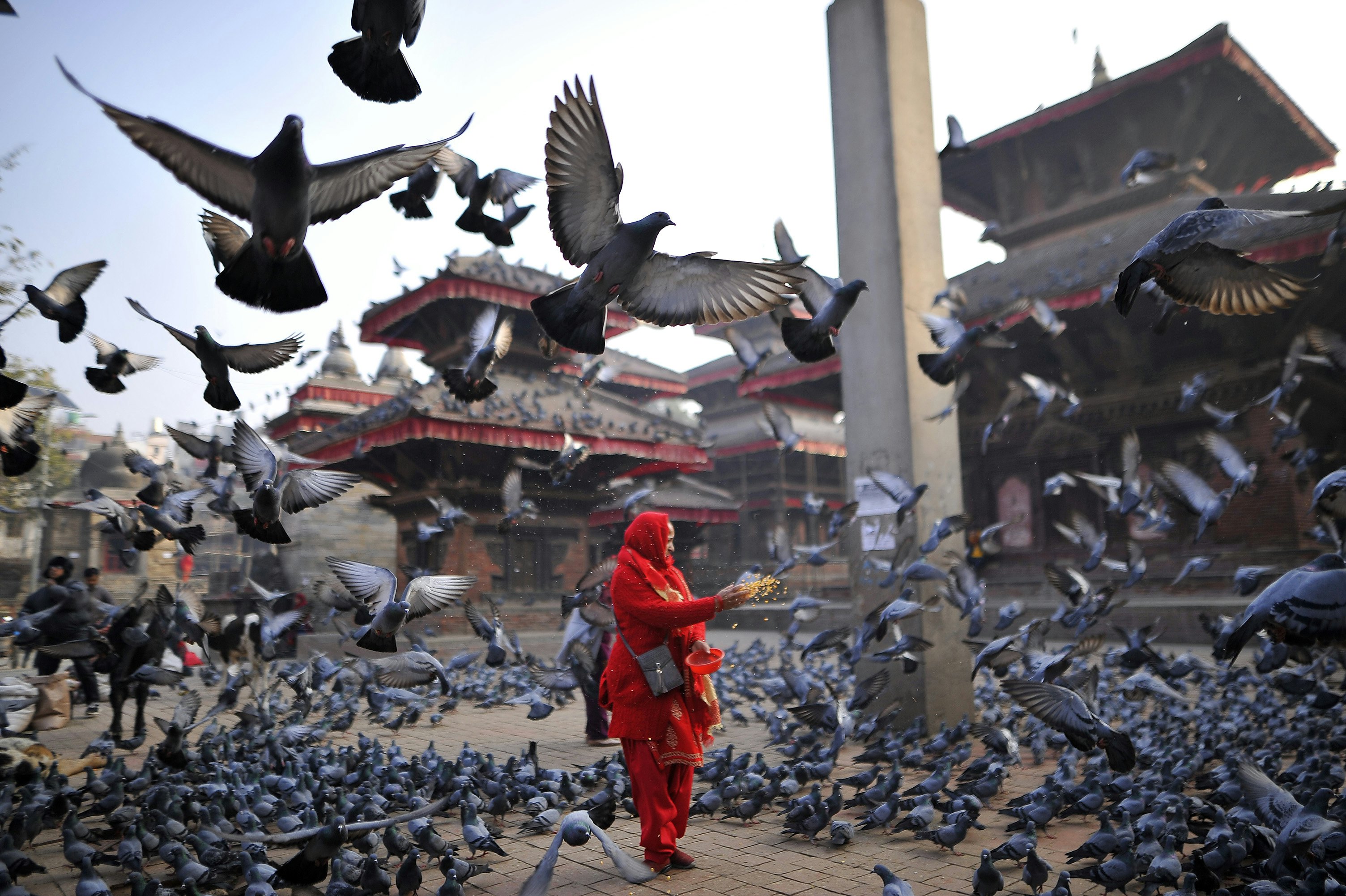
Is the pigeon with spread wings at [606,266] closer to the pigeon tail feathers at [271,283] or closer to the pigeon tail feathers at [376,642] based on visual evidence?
the pigeon tail feathers at [271,283]

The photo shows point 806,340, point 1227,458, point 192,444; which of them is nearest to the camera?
point 806,340

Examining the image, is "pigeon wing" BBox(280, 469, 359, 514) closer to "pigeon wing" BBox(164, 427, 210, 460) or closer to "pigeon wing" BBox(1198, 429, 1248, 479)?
"pigeon wing" BBox(164, 427, 210, 460)

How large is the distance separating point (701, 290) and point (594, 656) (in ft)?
16.1

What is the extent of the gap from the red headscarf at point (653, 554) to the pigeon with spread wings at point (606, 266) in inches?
50.4

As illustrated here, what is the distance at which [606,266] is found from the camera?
3.19 m

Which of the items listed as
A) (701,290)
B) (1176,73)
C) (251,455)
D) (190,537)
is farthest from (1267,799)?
(1176,73)

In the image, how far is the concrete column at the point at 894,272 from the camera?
25.6ft

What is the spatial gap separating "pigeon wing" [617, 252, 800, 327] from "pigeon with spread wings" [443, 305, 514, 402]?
1.34m

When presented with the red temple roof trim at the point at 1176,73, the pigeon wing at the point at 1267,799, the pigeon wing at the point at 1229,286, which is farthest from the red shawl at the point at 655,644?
the red temple roof trim at the point at 1176,73

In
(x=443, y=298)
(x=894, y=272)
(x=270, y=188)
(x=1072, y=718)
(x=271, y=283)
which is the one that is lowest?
(x=1072, y=718)

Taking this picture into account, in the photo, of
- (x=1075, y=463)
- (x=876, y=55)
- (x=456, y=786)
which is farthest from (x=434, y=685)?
(x=1075, y=463)

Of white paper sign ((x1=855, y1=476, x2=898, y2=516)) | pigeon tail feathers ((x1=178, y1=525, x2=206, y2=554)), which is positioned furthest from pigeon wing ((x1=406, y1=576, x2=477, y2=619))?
white paper sign ((x1=855, y1=476, x2=898, y2=516))

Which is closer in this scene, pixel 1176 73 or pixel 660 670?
pixel 660 670

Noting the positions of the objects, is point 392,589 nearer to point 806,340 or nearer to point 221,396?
point 221,396
